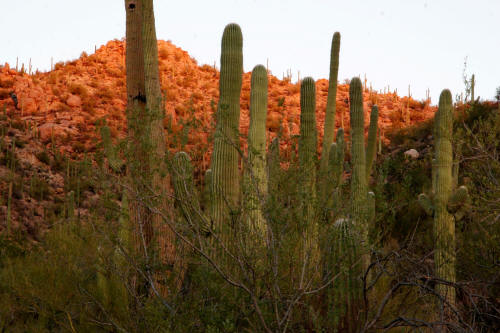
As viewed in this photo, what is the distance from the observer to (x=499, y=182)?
20.8ft

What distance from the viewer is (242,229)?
12.5 ft

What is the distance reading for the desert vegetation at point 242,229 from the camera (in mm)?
3795

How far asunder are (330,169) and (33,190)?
373 inches

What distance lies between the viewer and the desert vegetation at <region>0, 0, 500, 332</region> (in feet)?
12.5

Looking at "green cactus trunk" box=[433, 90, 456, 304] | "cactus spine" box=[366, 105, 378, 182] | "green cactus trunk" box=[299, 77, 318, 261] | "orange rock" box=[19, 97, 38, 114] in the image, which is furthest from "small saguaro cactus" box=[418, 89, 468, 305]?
"orange rock" box=[19, 97, 38, 114]

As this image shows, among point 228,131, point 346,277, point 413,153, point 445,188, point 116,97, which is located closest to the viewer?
point 346,277

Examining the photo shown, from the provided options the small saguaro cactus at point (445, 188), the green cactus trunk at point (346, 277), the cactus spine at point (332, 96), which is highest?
the cactus spine at point (332, 96)

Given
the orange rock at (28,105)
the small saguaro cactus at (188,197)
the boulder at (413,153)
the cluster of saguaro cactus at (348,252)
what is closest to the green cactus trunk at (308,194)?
the cluster of saguaro cactus at (348,252)

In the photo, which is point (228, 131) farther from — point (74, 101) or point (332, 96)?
point (74, 101)

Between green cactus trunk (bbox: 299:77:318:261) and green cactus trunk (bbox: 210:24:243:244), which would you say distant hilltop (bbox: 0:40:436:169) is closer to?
green cactus trunk (bbox: 210:24:243:244)

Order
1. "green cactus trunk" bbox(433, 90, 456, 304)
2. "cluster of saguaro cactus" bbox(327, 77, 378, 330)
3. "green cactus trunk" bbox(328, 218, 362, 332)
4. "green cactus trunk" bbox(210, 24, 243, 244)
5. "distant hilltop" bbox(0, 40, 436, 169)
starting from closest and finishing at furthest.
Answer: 1. "cluster of saguaro cactus" bbox(327, 77, 378, 330)
2. "green cactus trunk" bbox(328, 218, 362, 332)
3. "green cactus trunk" bbox(210, 24, 243, 244)
4. "green cactus trunk" bbox(433, 90, 456, 304)
5. "distant hilltop" bbox(0, 40, 436, 169)

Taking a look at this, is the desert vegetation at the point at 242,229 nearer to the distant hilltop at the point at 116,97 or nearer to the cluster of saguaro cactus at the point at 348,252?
the cluster of saguaro cactus at the point at 348,252

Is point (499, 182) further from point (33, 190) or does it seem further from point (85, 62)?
point (85, 62)

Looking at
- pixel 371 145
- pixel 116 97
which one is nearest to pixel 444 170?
pixel 371 145
